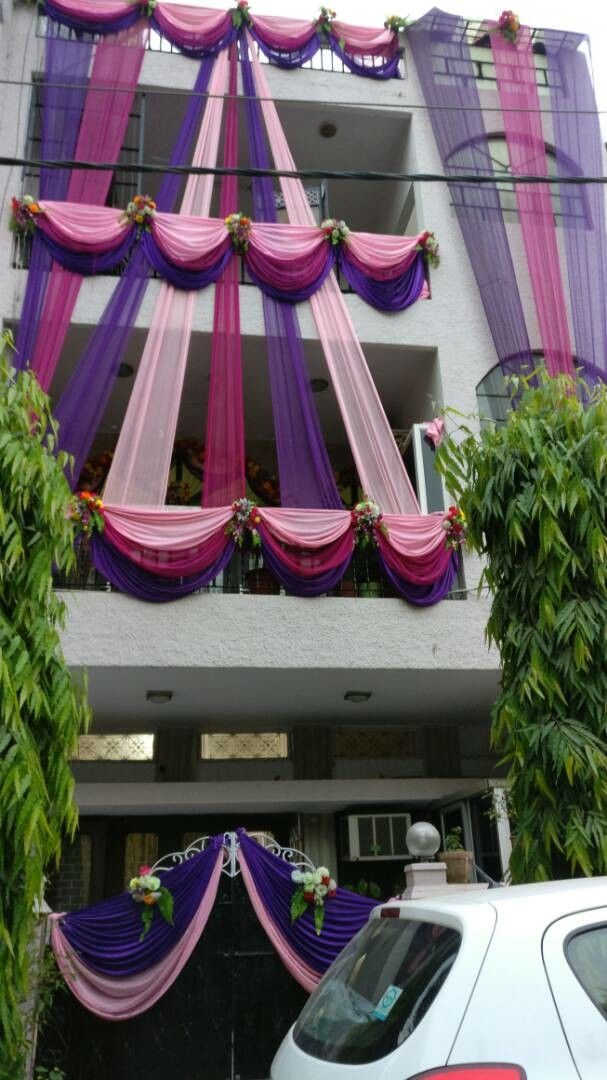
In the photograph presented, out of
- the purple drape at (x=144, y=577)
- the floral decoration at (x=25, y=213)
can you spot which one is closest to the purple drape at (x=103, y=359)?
the purple drape at (x=144, y=577)

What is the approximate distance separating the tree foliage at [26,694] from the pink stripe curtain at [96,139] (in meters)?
3.90

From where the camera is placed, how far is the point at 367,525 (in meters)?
8.43

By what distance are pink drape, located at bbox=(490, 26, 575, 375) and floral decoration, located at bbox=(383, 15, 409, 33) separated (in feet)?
4.13

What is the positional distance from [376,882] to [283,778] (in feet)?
5.42

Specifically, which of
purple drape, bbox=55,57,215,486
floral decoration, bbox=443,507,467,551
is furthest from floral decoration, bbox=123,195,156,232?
floral decoration, bbox=443,507,467,551

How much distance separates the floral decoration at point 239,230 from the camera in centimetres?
972

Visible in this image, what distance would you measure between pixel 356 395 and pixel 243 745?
15.1 ft

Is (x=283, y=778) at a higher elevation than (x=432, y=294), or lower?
lower

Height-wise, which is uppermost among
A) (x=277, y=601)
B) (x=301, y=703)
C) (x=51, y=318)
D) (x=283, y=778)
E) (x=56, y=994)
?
(x=51, y=318)

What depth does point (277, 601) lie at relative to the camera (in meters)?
8.38

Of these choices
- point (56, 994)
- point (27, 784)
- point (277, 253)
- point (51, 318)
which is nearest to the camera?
point (27, 784)

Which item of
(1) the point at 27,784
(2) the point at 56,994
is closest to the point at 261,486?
(2) the point at 56,994

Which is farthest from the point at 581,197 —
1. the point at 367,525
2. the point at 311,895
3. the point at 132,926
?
the point at 132,926

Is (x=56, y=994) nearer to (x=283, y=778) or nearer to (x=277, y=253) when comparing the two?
(x=283, y=778)
